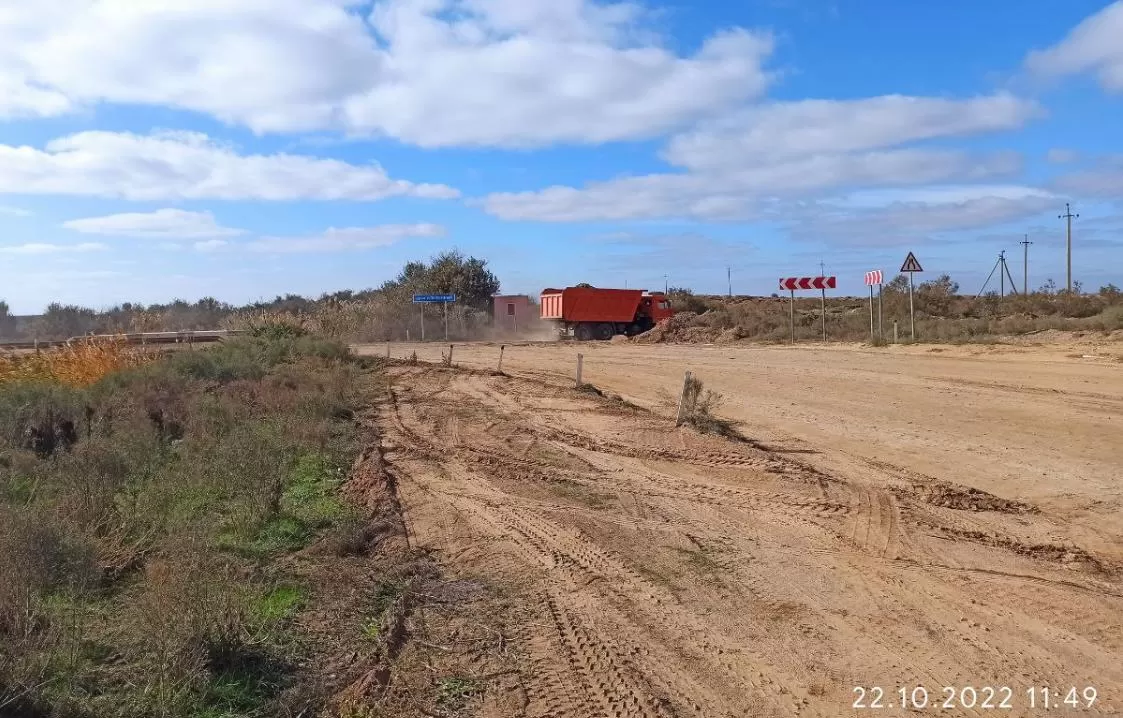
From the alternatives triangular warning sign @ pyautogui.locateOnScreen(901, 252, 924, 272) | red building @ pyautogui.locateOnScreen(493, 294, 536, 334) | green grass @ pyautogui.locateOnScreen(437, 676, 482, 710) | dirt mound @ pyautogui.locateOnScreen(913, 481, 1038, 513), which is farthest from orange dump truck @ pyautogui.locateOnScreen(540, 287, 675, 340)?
green grass @ pyautogui.locateOnScreen(437, 676, 482, 710)

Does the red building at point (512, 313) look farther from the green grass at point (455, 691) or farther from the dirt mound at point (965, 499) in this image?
the green grass at point (455, 691)

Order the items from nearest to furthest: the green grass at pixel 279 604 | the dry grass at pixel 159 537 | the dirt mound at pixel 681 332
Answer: the dry grass at pixel 159 537
the green grass at pixel 279 604
the dirt mound at pixel 681 332

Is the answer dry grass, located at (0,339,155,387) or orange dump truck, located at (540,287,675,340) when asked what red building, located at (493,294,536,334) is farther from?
dry grass, located at (0,339,155,387)

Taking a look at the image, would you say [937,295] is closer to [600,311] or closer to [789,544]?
[600,311]

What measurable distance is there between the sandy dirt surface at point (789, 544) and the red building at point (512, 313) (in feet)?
124

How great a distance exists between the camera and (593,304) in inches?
1902

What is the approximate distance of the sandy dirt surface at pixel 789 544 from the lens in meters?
5.48

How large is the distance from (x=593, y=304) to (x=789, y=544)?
40238 millimetres

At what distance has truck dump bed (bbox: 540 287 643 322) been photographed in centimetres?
4800

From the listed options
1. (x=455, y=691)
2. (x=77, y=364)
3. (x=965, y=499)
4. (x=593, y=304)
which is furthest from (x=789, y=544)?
(x=593, y=304)

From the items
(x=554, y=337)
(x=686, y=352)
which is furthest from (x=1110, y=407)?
(x=554, y=337)

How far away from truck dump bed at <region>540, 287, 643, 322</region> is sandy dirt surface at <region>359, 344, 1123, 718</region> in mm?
29809

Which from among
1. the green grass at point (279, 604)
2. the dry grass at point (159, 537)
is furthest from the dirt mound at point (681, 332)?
the green grass at point (279, 604)

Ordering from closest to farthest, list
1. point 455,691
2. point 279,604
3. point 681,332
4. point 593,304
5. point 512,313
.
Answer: point 455,691 < point 279,604 < point 681,332 < point 593,304 < point 512,313
